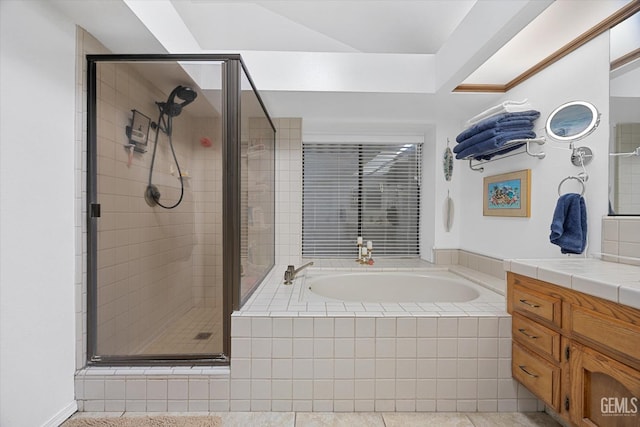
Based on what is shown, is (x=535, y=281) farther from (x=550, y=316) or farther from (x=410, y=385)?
(x=410, y=385)

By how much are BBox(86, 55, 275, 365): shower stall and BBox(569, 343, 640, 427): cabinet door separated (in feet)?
5.00

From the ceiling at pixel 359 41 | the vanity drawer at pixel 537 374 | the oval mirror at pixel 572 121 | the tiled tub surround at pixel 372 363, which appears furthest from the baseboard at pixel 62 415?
the oval mirror at pixel 572 121

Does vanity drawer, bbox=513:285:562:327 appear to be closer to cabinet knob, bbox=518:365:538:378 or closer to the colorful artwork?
cabinet knob, bbox=518:365:538:378

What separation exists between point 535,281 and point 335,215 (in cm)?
202

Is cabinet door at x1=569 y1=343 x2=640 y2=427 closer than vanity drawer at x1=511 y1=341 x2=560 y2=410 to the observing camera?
Yes

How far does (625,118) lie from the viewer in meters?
1.46

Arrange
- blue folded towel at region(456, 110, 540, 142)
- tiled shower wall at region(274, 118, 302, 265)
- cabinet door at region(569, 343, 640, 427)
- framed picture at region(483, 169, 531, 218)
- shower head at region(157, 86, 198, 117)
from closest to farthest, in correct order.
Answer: cabinet door at region(569, 343, 640, 427) < shower head at region(157, 86, 198, 117) < blue folded towel at region(456, 110, 540, 142) < framed picture at region(483, 169, 531, 218) < tiled shower wall at region(274, 118, 302, 265)

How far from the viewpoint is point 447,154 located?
2.91 m

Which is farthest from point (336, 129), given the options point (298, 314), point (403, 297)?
point (298, 314)

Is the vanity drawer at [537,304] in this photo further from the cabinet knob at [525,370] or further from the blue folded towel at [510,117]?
the blue folded towel at [510,117]

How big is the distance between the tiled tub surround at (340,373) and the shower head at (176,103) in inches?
48.4

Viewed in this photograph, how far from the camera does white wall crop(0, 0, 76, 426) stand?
1225 mm

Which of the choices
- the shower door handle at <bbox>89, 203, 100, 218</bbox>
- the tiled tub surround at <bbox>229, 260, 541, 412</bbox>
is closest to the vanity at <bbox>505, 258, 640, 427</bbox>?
the tiled tub surround at <bbox>229, 260, 541, 412</bbox>

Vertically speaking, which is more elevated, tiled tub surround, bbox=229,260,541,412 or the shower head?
the shower head
